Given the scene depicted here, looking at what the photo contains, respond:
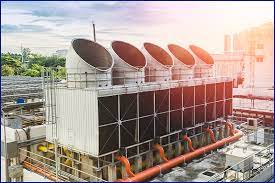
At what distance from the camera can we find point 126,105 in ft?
37.1

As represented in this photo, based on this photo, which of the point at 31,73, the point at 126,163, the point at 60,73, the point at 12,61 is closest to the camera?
the point at 126,163

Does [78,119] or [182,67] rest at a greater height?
[182,67]

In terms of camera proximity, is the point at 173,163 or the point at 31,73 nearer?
the point at 173,163

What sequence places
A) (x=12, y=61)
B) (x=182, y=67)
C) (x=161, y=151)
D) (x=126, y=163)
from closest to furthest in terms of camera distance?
(x=126, y=163) < (x=161, y=151) < (x=182, y=67) < (x=12, y=61)

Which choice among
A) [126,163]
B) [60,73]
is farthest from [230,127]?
[60,73]

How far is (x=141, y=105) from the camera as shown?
11.9 meters

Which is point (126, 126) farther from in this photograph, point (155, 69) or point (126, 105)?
point (155, 69)

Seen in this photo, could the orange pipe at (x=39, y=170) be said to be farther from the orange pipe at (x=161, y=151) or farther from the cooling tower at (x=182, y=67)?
the cooling tower at (x=182, y=67)

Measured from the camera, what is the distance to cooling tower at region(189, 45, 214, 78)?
1686 centimetres

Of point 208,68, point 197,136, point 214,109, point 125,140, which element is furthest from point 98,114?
point 208,68

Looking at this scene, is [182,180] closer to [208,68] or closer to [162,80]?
[162,80]

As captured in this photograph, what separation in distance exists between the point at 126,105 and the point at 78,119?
5.66 feet

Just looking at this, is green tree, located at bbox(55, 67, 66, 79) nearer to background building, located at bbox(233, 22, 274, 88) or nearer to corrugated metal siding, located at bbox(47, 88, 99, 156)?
corrugated metal siding, located at bbox(47, 88, 99, 156)

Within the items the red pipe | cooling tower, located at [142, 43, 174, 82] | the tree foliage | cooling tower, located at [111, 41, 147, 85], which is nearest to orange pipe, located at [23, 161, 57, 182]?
cooling tower, located at [111, 41, 147, 85]
